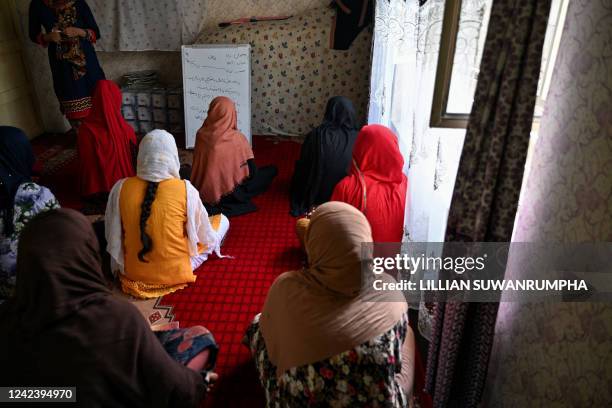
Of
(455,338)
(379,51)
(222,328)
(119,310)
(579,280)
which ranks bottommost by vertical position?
(222,328)

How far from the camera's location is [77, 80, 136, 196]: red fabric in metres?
3.04

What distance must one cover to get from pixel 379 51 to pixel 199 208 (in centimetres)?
191

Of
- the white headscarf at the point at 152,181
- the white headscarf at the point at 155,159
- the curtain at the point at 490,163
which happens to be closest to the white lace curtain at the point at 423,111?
the curtain at the point at 490,163

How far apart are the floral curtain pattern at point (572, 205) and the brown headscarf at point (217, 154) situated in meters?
2.09

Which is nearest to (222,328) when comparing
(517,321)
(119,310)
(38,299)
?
(119,310)

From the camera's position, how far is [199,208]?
237cm

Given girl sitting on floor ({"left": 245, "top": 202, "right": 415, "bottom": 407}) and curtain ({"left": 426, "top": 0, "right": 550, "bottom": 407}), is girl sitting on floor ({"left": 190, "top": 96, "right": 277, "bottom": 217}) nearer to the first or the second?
girl sitting on floor ({"left": 245, "top": 202, "right": 415, "bottom": 407})

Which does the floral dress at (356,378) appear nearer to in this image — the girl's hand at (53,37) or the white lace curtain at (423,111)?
the white lace curtain at (423,111)

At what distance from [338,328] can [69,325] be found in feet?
2.38

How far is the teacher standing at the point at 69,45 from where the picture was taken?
3650 millimetres

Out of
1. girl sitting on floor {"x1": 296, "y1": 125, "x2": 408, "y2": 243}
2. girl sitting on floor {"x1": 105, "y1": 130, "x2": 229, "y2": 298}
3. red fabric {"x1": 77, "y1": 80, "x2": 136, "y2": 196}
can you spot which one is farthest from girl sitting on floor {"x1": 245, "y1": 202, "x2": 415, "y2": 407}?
red fabric {"x1": 77, "y1": 80, "x2": 136, "y2": 196}

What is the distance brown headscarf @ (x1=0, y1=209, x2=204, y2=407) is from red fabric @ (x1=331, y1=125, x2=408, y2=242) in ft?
3.93

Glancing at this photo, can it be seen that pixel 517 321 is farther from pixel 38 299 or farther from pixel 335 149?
pixel 335 149

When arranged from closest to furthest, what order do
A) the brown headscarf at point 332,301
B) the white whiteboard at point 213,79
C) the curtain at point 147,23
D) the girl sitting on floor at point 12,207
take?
1. the brown headscarf at point 332,301
2. the girl sitting on floor at point 12,207
3. the white whiteboard at point 213,79
4. the curtain at point 147,23
